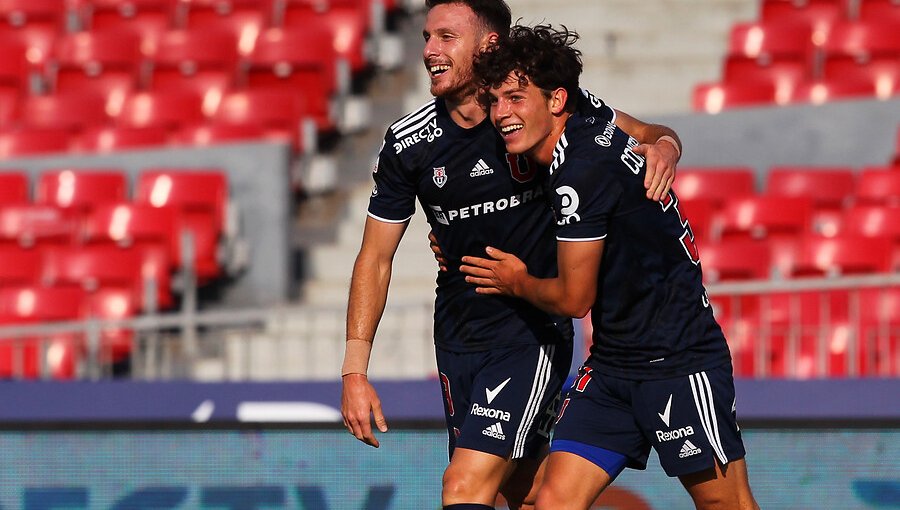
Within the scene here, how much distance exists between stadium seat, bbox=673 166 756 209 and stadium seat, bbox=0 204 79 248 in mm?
5031

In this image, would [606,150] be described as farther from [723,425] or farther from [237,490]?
[237,490]

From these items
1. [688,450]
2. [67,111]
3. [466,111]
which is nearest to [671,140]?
[466,111]

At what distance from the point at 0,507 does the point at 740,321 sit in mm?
4809

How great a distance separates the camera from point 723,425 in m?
5.13

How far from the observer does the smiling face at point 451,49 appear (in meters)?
5.38

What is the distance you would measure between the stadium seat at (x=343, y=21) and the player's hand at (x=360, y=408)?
939cm

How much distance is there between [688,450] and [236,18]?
1156 centimetres

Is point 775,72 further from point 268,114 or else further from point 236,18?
point 236,18

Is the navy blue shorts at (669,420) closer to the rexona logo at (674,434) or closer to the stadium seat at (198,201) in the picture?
the rexona logo at (674,434)

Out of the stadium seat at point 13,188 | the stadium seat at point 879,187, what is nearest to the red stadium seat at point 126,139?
the stadium seat at point 13,188

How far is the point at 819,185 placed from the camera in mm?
11711

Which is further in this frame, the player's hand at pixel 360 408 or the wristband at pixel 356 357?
the wristband at pixel 356 357

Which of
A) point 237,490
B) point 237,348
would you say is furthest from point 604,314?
point 237,348

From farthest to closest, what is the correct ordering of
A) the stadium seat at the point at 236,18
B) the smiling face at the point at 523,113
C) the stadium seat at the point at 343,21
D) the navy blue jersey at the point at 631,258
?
1. the stadium seat at the point at 236,18
2. the stadium seat at the point at 343,21
3. the smiling face at the point at 523,113
4. the navy blue jersey at the point at 631,258
